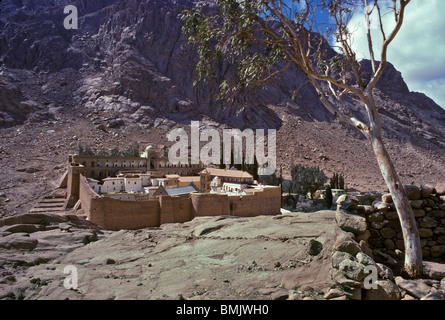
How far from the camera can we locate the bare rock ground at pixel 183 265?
5.47 meters

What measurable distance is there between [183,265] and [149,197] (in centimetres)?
1642

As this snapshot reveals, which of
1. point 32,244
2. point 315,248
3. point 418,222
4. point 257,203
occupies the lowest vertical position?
point 32,244

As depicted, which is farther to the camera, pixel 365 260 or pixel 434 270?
pixel 434 270

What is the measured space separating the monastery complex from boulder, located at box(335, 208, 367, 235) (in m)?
15.0

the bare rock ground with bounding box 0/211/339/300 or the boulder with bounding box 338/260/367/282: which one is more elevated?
the boulder with bounding box 338/260/367/282

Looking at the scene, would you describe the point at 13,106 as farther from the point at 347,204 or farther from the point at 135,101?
the point at 347,204

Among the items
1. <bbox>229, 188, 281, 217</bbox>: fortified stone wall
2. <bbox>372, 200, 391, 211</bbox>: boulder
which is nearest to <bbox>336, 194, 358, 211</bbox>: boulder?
<bbox>372, 200, 391, 211</bbox>: boulder

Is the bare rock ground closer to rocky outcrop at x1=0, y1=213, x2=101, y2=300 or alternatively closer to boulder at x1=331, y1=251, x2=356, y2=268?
rocky outcrop at x1=0, y1=213, x2=101, y2=300

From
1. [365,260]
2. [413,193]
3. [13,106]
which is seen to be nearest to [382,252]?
[413,193]

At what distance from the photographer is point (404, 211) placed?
19.6 ft

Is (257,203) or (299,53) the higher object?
(299,53)

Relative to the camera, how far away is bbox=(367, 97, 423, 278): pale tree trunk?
563cm
